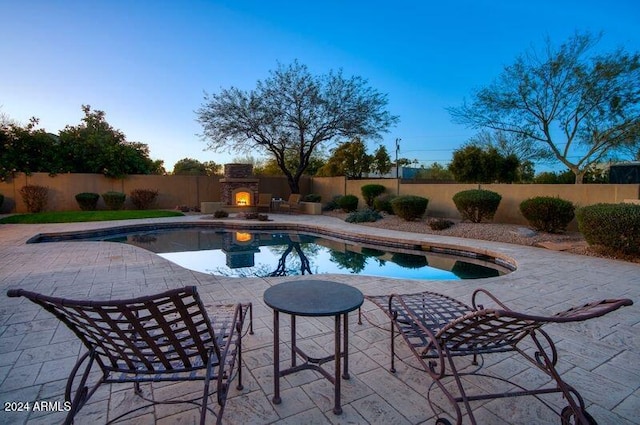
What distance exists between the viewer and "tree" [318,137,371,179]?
19.0 meters

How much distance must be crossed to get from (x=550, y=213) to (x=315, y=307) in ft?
26.4

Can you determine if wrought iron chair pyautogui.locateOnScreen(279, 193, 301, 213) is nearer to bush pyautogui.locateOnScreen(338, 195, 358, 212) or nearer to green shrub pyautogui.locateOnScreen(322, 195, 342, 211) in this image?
green shrub pyautogui.locateOnScreen(322, 195, 342, 211)

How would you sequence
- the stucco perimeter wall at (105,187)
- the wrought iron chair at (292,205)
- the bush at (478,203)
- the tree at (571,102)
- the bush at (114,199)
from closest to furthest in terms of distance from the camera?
1. the bush at (478,203)
2. the tree at (571,102)
3. the stucco perimeter wall at (105,187)
4. the bush at (114,199)
5. the wrought iron chair at (292,205)

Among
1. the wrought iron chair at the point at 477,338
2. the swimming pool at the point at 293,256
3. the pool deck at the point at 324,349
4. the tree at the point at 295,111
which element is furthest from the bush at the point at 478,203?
the wrought iron chair at the point at 477,338

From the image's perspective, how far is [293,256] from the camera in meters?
7.29

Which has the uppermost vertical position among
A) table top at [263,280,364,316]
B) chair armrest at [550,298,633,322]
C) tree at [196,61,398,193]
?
tree at [196,61,398,193]

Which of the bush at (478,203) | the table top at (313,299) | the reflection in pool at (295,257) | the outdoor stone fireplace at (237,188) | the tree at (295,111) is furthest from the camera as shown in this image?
the outdoor stone fireplace at (237,188)

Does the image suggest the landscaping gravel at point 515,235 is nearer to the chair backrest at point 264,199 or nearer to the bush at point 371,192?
the bush at point 371,192

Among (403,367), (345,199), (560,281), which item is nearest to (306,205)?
(345,199)

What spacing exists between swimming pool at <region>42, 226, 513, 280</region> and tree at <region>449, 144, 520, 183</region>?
7223 mm

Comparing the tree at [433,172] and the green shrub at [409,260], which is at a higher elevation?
the tree at [433,172]

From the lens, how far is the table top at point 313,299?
178 centimetres

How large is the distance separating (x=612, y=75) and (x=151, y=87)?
15.1 m

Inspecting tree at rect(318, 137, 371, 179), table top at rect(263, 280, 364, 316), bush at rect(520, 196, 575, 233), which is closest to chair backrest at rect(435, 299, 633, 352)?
table top at rect(263, 280, 364, 316)
